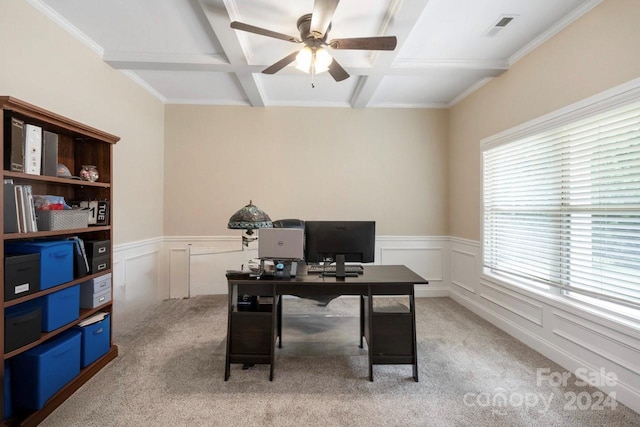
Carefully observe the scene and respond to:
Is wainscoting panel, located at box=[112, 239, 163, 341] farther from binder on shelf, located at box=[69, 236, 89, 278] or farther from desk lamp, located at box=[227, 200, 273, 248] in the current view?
desk lamp, located at box=[227, 200, 273, 248]

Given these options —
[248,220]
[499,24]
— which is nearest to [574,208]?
[499,24]

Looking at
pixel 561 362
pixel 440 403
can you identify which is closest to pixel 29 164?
pixel 440 403

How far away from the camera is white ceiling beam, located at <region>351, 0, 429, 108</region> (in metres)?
2.12

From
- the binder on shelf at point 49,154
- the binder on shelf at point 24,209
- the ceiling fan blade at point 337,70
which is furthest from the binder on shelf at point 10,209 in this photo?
the ceiling fan blade at point 337,70

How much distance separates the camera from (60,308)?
195 centimetres

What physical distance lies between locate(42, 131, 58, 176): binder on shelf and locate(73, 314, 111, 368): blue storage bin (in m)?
1.24

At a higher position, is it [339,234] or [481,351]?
[339,234]

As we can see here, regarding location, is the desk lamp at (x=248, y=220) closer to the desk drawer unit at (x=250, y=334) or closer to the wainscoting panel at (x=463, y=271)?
the desk drawer unit at (x=250, y=334)

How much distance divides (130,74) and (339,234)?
10.7ft

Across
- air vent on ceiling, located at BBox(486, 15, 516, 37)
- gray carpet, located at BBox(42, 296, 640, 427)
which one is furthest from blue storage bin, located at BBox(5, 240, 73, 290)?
air vent on ceiling, located at BBox(486, 15, 516, 37)

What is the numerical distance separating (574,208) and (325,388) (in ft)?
8.51

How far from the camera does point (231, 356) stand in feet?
7.20

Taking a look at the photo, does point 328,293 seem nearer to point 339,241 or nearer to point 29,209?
point 339,241

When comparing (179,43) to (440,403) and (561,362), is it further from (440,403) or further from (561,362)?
(561,362)
